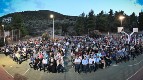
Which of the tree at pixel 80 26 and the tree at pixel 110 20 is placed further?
the tree at pixel 110 20

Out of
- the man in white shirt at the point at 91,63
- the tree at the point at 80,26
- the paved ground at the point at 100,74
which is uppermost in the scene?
the tree at the point at 80,26

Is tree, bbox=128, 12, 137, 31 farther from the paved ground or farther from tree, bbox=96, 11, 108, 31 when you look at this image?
the paved ground

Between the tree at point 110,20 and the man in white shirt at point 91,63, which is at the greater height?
the tree at point 110,20

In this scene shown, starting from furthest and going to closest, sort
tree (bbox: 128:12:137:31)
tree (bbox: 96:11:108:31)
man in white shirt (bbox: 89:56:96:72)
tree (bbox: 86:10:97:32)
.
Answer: tree (bbox: 128:12:137:31) → tree (bbox: 96:11:108:31) → tree (bbox: 86:10:97:32) → man in white shirt (bbox: 89:56:96:72)

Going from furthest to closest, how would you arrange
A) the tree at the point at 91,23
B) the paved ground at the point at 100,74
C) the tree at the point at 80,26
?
the tree at the point at 80,26
the tree at the point at 91,23
the paved ground at the point at 100,74

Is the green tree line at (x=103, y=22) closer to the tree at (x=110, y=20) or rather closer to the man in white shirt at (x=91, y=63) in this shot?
the tree at (x=110, y=20)

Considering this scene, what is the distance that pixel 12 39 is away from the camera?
6994 centimetres

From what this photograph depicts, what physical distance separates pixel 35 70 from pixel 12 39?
42.3 m

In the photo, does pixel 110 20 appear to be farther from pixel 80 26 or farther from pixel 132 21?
pixel 80 26

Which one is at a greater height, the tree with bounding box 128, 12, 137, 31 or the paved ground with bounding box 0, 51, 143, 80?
the tree with bounding box 128, 12, 137, 31

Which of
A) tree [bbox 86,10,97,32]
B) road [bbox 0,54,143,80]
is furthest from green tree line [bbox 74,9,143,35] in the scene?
road [bbox 0,54,143,80]

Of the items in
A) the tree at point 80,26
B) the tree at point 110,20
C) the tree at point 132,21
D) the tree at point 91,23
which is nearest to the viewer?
the tree at point 91,23

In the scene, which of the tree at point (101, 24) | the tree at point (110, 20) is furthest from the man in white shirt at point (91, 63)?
the tree at point (110, 20)

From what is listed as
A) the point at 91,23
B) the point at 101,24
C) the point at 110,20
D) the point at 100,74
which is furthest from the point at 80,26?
the point at 100,74
